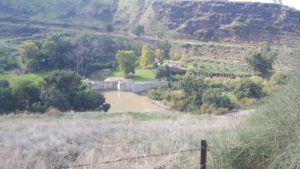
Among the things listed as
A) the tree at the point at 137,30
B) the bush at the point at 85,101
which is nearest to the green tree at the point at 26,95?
the bush at the point at 85,101

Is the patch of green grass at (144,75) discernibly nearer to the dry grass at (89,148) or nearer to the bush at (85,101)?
the bush at (85,101)

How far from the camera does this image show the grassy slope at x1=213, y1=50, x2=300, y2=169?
4.55m

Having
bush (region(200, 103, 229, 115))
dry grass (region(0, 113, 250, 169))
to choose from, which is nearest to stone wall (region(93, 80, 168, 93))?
bush (region(200, 103, 229, 115))

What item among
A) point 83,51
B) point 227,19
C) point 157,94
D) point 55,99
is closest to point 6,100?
point 55,99

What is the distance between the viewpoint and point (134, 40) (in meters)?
56.4

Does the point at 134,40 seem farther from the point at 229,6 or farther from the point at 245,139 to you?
the point at 245,139

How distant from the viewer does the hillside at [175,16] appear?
187ft

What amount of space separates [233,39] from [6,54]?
31109mm

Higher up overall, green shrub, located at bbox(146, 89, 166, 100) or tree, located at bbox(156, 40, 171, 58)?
tree, located at bbox(156, 40, 171, 58)

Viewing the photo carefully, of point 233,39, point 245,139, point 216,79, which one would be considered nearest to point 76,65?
point 216,79

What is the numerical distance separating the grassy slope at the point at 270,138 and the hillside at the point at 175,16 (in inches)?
1945

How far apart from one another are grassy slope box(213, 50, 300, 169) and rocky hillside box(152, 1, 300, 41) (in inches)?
1945

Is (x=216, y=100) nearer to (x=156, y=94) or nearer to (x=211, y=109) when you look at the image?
(x=211, y=109)

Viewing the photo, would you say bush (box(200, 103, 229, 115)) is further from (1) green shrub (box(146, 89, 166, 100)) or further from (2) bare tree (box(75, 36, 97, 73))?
(2) bare tree (box(75, 36, 97, 73))
